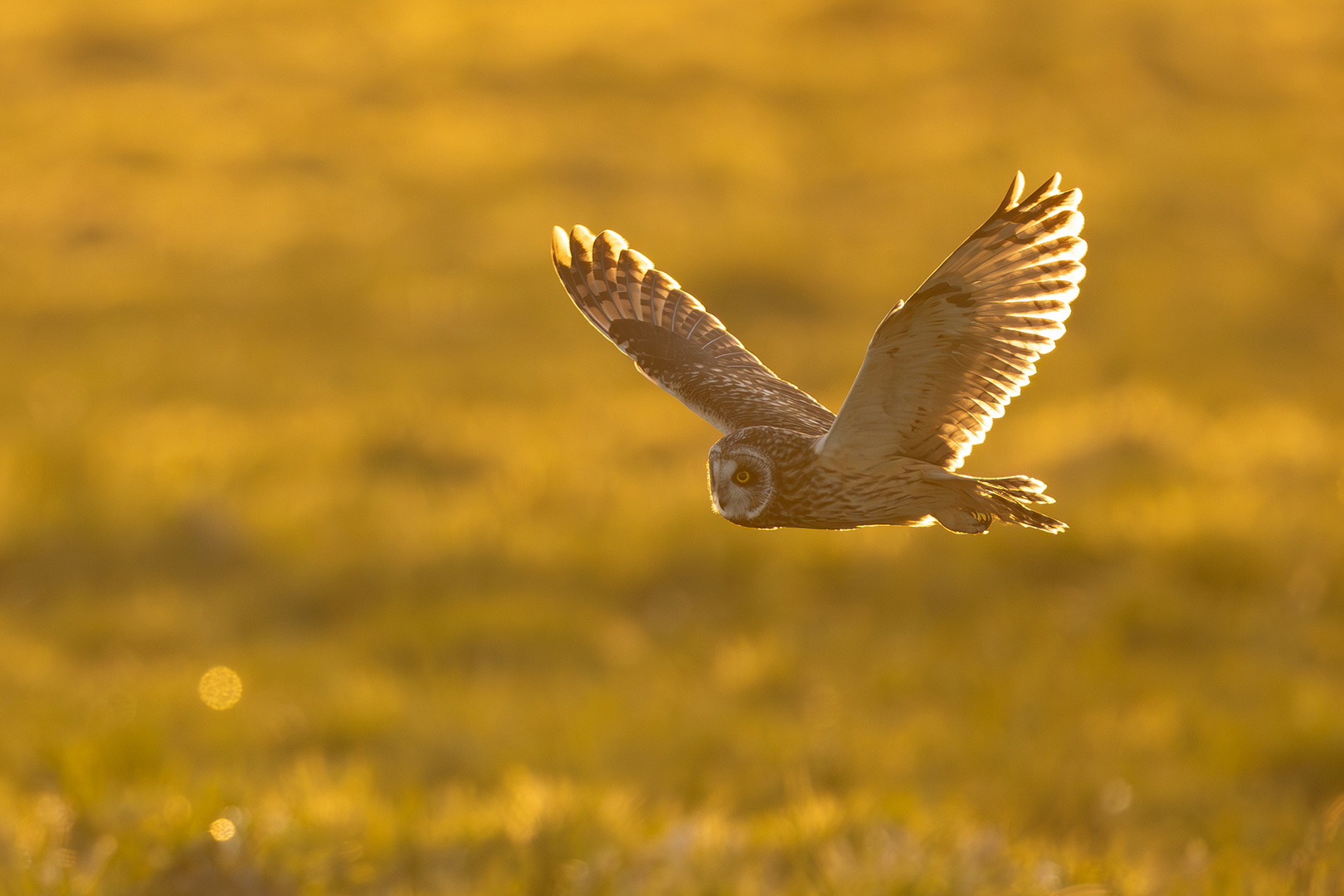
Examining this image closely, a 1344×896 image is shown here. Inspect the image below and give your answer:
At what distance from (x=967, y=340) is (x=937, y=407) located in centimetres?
10

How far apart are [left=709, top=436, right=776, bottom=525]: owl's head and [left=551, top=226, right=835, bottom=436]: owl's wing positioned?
0.25 m

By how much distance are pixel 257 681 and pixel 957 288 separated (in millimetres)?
6820

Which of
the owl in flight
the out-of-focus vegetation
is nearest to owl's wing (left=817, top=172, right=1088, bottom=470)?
the owl in flight

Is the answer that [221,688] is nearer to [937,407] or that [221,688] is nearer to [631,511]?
[631,511]

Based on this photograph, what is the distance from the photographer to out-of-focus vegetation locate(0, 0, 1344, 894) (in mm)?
4711

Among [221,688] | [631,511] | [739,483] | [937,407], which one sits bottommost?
[221,688]

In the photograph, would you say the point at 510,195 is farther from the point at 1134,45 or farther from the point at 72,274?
the point at 1134,45

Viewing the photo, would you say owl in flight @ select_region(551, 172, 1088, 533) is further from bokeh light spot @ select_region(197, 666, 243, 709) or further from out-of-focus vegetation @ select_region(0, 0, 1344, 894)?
bokeh light spot @ select_region(197, 666, 243, 709)

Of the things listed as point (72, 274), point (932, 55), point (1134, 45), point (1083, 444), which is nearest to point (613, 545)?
point (1083, 444)

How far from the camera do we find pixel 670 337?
2.04m

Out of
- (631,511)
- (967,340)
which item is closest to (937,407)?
(967,340)

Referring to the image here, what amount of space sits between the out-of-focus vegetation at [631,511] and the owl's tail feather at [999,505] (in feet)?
6.24

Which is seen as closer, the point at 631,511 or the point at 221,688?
the point at 221,688

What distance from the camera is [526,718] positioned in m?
6.70
